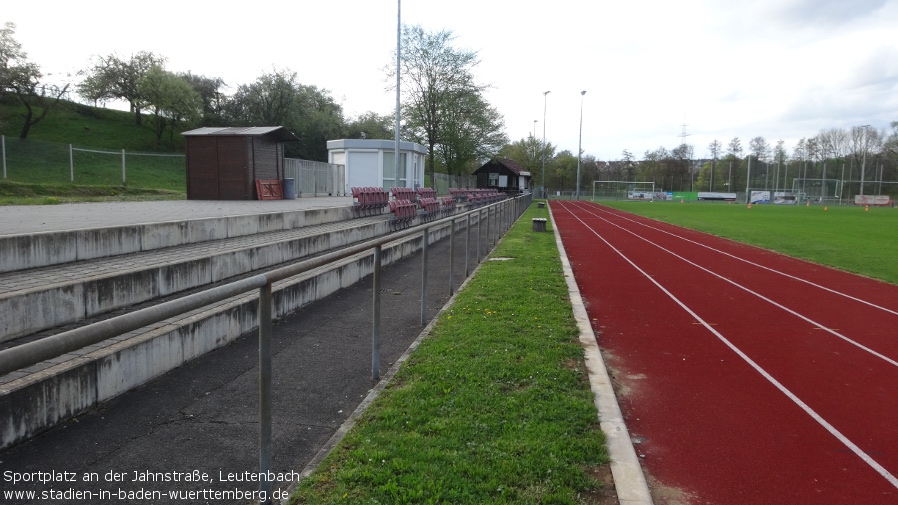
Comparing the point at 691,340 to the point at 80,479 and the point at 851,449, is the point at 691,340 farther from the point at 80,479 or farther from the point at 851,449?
the point at 80,479

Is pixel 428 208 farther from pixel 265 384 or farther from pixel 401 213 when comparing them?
pixel 265 384

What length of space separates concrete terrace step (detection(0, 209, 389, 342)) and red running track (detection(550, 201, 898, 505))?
4.55 meters

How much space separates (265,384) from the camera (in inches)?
106

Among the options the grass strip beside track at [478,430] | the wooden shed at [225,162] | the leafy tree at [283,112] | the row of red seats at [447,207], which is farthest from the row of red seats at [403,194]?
the leafy tree at [283,112]

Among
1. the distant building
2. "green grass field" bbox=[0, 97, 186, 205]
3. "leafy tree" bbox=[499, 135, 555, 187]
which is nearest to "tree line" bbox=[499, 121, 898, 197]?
"leafy tree" bbox=[499, 135, 555, 187]

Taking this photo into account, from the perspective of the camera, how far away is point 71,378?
3512 millimetres

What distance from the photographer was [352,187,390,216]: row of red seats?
616 inches

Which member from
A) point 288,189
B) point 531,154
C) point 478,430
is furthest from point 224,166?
point 531,154

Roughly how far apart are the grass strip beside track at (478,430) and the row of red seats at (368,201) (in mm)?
10224

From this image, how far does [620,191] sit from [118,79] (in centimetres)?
5923

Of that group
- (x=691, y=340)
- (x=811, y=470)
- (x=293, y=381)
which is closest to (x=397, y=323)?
(x=293, y=381)

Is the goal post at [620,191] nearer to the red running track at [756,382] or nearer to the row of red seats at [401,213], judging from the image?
the row of red seats at [401,213]

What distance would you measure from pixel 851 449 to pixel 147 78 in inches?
1947

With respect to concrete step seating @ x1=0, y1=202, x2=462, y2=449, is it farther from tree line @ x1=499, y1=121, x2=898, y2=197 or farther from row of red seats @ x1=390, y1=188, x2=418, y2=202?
tree line @ x1=499, y1=121, x2=898, y2=197
